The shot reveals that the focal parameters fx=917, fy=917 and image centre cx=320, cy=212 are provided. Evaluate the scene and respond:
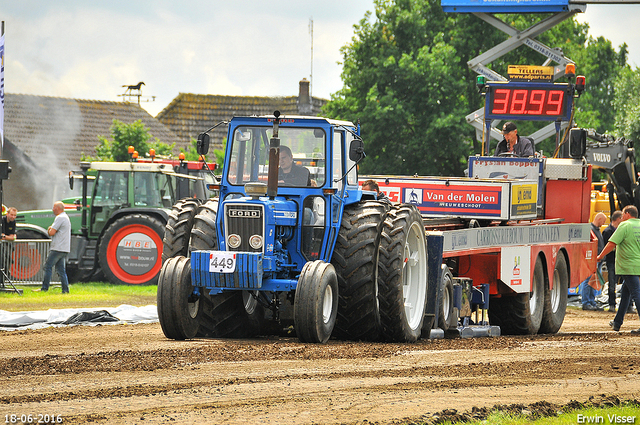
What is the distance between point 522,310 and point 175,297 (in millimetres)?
6001

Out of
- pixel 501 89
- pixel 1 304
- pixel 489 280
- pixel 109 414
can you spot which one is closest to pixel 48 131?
pixel 1 304

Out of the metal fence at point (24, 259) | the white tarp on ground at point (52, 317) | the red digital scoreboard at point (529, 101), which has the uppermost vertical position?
the red digital scoreboard at point (529, 101)

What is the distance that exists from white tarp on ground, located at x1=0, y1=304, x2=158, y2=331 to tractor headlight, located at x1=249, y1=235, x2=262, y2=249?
167 inches

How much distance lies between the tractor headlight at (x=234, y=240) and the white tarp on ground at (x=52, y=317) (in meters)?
4.03

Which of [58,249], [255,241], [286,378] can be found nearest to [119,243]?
[58,249]

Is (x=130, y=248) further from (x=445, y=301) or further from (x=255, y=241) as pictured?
(x=255, y=241)

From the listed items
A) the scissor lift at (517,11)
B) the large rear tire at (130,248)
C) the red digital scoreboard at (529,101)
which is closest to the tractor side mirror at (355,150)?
the red digital scoreboard at (529,101)

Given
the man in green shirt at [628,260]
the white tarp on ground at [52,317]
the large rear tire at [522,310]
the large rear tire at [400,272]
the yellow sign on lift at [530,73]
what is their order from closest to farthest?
the large rear tire at [400,272], the white tarp on ground at [52,317], the large rear tire at [522,310], the man in green shirt at [628,260], the yellow sign on lift at [530,73]

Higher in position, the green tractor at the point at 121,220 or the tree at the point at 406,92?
the tree at the point at 406,92

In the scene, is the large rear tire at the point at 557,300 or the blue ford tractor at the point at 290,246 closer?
the blue ford tractor at the point at 290,246

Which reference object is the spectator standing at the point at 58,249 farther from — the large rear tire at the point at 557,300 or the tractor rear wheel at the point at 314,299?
the tractor rear wheel at the point at 314,299

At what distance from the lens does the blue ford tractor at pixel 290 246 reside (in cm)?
939

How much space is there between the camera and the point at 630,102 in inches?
1836

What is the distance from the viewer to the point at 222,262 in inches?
366
